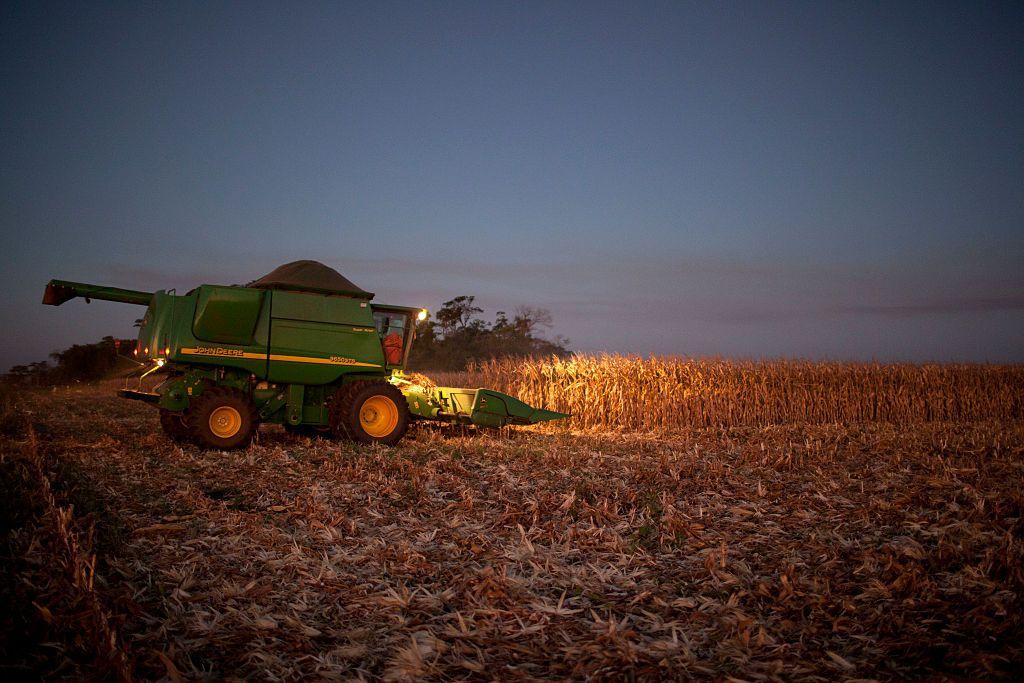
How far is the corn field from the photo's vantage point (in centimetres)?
1502

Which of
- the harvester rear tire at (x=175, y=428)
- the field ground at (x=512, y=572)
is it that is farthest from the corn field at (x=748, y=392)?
the harvester rear tire at (x=175, y=428)

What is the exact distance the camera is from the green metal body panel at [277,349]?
28.9ft

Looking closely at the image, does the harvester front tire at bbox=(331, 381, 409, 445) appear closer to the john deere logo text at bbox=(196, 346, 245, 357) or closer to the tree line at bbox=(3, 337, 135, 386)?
the john deere logo text at bbox=(196, 346, 245, 357)

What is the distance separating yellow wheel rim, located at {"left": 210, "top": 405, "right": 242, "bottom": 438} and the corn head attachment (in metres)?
2.76

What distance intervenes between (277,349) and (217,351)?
0.83 m

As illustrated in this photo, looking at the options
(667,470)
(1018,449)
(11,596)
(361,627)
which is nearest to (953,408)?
(1018,449)

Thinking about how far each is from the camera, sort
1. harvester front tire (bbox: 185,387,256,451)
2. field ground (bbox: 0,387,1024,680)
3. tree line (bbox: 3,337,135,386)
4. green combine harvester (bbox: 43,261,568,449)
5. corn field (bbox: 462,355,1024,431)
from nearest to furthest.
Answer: field ground (bbox: 0,387,1024,680) < harvester front tire (bbox: 185,387,256,451) < green combine harvester (bbox: 43,261,568,449) < corn field (bbox: 462,355,1024,431) < tree line (bbox: 3,337,135,386)

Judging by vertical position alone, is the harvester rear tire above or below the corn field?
below

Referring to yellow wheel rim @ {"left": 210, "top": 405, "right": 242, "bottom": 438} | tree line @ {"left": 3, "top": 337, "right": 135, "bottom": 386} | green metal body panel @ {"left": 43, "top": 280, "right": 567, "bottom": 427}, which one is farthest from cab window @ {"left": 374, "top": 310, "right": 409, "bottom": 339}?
tree line @ {"left": 3, "top": 337, "right": 135, "bottom": 386}

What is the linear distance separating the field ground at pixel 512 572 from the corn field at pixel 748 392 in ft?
24.5

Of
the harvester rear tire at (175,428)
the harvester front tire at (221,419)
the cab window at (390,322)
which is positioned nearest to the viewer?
the harvester front tire at (221,419)

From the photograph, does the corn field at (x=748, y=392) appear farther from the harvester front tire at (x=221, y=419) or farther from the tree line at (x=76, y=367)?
the tree line at (x=76, y=367)

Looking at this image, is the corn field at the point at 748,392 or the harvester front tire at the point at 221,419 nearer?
the harvester front tire at the point at 221,419

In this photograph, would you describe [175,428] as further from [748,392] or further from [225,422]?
[748,392]
